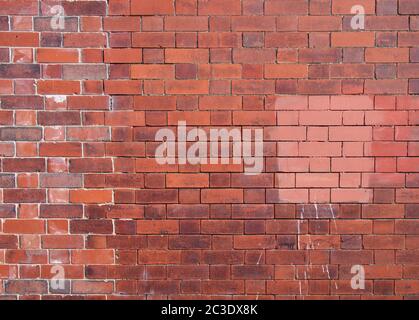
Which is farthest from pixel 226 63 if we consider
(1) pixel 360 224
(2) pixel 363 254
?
(2) pixel 363 254

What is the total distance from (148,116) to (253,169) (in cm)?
65

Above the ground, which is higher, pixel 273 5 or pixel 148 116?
pixel 273 5

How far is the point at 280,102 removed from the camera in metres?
2.36

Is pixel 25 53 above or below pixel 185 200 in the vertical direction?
above

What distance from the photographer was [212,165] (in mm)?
2385

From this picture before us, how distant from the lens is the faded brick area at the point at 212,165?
7.69 ft

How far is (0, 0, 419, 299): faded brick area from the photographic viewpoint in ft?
7.69

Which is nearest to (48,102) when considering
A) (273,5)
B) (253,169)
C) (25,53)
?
(25,53)

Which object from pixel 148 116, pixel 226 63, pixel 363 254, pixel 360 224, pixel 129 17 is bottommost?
pixel 363 254

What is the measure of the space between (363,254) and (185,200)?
40.6 inches

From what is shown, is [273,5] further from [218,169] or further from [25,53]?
[25,53]
